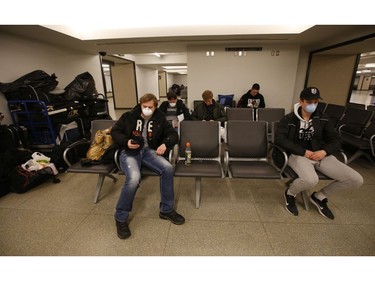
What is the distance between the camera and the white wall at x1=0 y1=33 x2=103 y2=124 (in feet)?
9.80

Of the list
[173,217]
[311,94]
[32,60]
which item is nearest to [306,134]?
[311,94]

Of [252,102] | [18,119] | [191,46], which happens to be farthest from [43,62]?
[252,102]

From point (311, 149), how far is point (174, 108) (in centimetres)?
218

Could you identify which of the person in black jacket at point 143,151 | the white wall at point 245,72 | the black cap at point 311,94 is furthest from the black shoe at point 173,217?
the white wall at point 245,72

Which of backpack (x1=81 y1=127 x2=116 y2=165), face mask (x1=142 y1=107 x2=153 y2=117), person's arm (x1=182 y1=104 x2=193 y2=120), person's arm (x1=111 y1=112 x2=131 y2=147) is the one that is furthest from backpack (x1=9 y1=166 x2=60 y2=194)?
person's arm (x1=182 y1=104 x2=193 y2=120)

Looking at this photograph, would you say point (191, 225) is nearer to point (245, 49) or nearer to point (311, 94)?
point (311, 94)

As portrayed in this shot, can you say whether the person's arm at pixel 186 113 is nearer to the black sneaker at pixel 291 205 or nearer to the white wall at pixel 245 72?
the black sneaker at pixel 291 205

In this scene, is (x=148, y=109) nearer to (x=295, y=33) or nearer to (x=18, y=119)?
(x=18, y=119)

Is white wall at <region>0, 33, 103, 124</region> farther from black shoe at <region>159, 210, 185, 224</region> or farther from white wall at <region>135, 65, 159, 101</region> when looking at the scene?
white wall at <region>135, 65, 159, 101</region>

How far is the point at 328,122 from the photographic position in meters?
1.91

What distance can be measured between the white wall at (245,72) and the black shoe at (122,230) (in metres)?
4.08

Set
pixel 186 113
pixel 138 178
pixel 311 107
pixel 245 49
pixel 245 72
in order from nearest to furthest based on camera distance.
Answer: pixel 138 178
pixel 311 107
pixel 186 113
pixel 245 49
pixel 245 72

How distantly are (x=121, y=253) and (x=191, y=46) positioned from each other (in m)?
4.77

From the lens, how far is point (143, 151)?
1.98m
